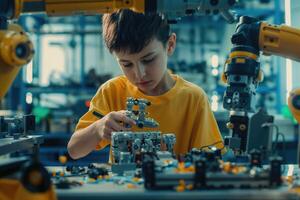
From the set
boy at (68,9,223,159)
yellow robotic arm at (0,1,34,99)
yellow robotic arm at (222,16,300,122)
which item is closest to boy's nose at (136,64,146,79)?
boy at (68,9,223,159)

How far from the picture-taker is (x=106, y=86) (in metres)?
2.16

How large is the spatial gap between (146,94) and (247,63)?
0.75m

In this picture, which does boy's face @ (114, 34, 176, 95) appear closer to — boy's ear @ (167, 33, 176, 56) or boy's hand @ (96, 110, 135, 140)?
boy's ear @ (167, 33, 176, 56)

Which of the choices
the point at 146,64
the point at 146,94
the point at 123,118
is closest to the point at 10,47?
the point at 123,118

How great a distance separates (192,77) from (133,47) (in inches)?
203

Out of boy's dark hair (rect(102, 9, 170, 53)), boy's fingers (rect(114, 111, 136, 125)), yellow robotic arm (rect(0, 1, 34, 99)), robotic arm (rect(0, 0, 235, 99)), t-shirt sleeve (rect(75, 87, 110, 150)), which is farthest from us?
t-shirt sleeve (rect(75, 87, 110, 150))

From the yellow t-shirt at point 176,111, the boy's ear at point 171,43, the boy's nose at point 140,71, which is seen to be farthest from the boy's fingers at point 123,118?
the boy's ear at point 171,43

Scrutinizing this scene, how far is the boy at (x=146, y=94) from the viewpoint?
Result: 183cm

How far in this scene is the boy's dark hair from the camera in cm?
182

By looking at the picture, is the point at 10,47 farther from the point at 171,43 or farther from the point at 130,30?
the point at 171,43

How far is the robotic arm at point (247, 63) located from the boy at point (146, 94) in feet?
1.28

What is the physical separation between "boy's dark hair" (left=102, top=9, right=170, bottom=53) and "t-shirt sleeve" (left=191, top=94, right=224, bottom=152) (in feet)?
1.48

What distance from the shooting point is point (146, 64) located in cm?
190

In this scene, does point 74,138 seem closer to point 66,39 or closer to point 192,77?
point 192,77
